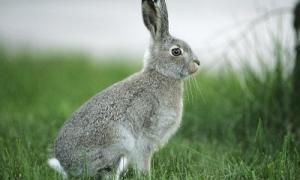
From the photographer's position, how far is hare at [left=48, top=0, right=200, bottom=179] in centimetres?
496

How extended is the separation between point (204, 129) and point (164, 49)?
1.38 m

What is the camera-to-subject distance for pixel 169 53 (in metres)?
5.51

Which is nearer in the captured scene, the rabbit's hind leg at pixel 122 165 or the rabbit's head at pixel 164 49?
the rabbit's hind leg at pixel 122 165

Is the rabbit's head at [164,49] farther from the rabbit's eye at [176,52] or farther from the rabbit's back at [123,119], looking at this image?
the rabbit's back at [123,119]

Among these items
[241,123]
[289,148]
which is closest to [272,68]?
[241,123]

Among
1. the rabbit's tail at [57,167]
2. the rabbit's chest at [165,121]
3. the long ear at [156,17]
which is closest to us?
the rabbit's tail at [57,167]

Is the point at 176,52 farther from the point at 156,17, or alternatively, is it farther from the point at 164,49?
the point at 156,17

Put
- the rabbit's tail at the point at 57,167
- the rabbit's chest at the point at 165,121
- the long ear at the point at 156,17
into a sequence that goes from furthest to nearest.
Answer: the long ear at the point at 156,17 → the rabbit's chest at the point at 165,121 → the rabbit's tail at the point at 57,167

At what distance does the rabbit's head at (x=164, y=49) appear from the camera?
5.46 metres

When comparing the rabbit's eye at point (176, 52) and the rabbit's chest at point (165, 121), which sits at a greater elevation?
the rabbit's eye at point (176, 52)

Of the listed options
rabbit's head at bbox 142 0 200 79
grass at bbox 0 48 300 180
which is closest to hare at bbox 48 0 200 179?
rabbit's head at bbox 142 0 200 79

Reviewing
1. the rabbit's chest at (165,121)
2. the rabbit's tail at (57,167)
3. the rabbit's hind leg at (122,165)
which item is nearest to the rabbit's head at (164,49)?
the rabbit's chest at (165,121)

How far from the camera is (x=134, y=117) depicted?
203 inches

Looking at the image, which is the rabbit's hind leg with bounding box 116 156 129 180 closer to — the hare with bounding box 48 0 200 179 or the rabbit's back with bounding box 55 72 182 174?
the hare with bounding box 48 0 200 179
